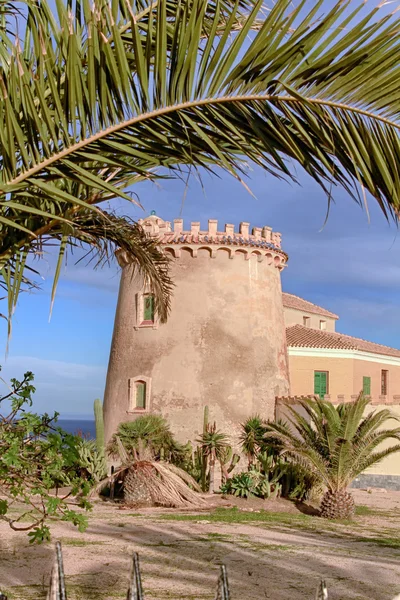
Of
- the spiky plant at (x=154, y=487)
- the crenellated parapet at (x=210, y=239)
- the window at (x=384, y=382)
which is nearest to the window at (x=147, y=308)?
the crenellated parapet at (x=210, y=239)

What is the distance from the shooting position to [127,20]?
4484 millimetres

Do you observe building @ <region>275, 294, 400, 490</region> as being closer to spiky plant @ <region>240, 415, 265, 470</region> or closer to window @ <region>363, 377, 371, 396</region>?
window @ <region>363, 377, 371, 396</region>

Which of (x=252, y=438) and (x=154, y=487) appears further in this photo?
(x=252, y=438)

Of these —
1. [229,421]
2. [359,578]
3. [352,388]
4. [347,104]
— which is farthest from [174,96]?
[352,388]

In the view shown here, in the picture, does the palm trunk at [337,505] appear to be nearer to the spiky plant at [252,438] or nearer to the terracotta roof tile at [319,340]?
the spiky plant at [252,438]

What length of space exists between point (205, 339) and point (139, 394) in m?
3.07

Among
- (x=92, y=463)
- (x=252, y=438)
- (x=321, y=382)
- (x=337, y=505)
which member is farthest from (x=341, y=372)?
(x=337, y=505)

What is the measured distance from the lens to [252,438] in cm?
2159

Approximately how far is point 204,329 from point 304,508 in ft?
27.8

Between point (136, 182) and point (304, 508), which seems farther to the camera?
point (304, 508)

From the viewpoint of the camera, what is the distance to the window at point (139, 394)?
24.9 m

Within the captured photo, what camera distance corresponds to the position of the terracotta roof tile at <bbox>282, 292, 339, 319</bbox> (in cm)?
3438

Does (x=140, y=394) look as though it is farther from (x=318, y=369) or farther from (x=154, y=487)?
(x=154, y=487)

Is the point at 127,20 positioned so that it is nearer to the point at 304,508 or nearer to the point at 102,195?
the point at 102,195
